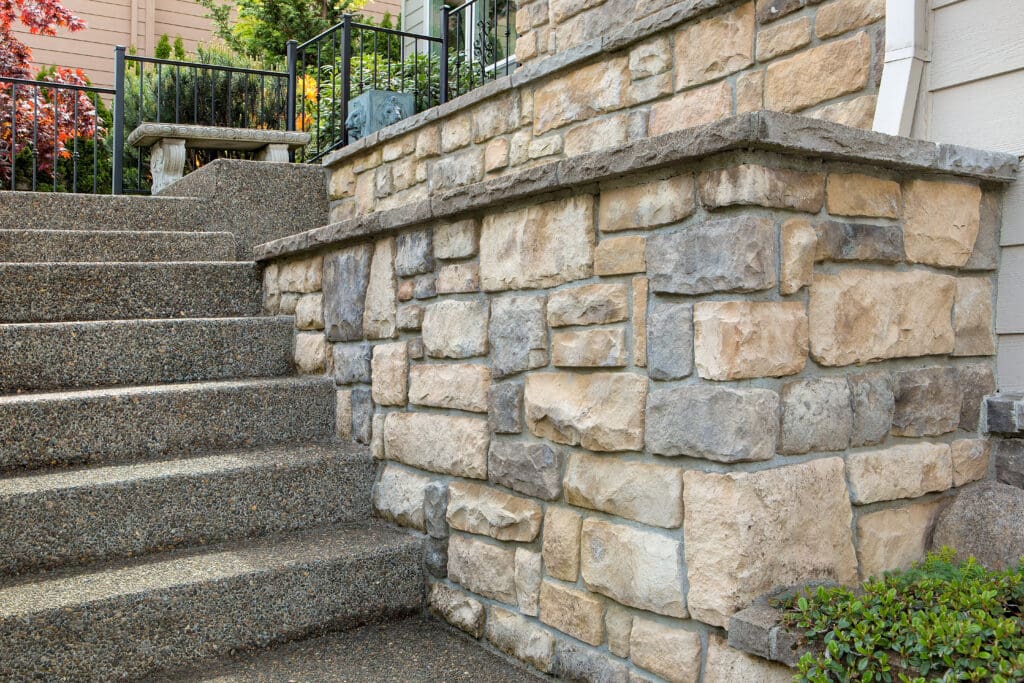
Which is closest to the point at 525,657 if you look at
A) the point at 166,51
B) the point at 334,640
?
the point at 334,640

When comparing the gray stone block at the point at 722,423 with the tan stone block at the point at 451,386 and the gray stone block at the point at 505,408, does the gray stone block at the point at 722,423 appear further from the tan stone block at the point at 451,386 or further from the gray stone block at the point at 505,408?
the tan stone block at the point at 451,386

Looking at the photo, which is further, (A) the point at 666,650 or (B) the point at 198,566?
(B) the point at 198,566

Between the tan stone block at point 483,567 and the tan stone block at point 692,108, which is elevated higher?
the tan stone block at point 692,108

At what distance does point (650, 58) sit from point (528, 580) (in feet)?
5.98

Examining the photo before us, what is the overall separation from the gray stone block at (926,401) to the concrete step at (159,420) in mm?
1982

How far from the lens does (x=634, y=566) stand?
1.94 m

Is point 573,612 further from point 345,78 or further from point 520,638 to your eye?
point 345,78

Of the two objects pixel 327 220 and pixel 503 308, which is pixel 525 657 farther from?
pixel 327 220

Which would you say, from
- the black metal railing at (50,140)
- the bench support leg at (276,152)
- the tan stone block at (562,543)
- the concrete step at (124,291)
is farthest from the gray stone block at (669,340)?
the black metal railing at (50,140)

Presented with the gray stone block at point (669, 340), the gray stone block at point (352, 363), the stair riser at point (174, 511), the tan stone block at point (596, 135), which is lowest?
the stair riser at point (174, 511)

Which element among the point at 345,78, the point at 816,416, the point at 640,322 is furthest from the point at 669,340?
the point at 345,78

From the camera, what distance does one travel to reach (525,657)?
228 cm

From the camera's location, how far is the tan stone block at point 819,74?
7.80 ft

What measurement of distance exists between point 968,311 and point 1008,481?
416mm
